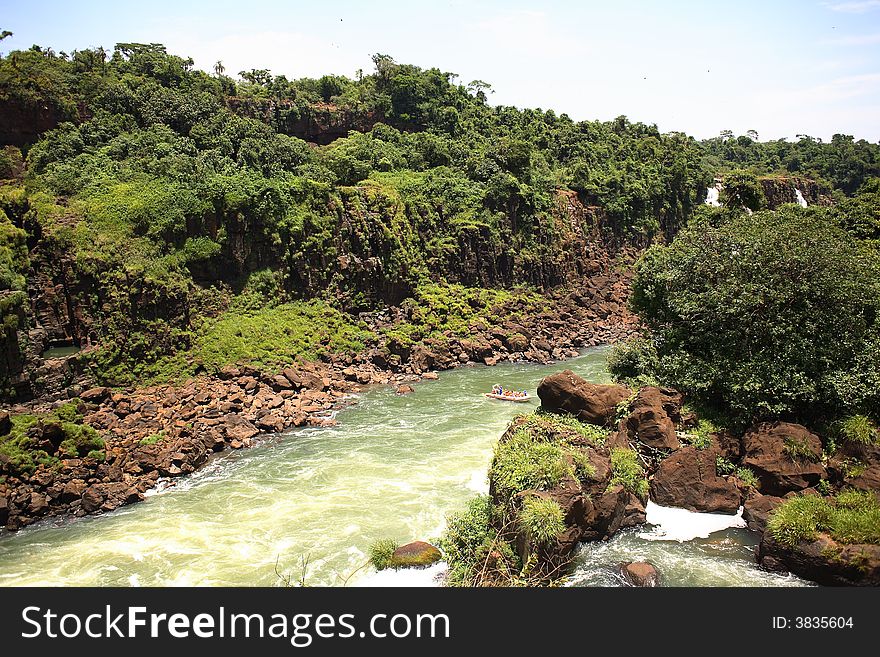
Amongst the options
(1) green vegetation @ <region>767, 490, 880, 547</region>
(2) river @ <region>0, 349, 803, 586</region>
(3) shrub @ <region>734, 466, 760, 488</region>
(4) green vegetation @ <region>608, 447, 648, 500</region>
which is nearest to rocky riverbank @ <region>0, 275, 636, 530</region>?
(2) river @ <region>0, 349, 803, 586</region>

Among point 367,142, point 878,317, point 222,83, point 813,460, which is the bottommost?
point 813,460

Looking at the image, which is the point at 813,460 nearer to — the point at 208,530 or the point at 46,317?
the point at 208,530

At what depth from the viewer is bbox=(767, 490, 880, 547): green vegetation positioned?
13180 millimetres

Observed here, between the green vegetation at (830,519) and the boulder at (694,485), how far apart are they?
1.88m

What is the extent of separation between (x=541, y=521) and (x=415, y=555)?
10.6ft

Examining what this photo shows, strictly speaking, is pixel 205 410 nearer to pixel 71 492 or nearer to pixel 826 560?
pixel 71 492

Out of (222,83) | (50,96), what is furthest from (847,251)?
(222,83)

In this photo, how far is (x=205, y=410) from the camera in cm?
2645

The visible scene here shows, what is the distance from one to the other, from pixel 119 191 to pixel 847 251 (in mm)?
33305

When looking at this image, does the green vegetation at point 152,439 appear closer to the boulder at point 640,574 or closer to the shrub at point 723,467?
the boulder at point 640,574

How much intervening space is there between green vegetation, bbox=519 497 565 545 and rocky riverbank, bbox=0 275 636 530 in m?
12.7

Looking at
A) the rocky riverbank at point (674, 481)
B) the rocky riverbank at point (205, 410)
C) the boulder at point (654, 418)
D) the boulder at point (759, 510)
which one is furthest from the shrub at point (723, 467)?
the rocky riverbank at point (205, 410)

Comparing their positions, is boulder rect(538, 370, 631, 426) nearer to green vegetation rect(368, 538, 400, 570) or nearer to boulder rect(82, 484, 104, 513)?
green vegetation rect(368, 538, 400, 570)

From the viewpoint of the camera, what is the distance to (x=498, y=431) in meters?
25.2
